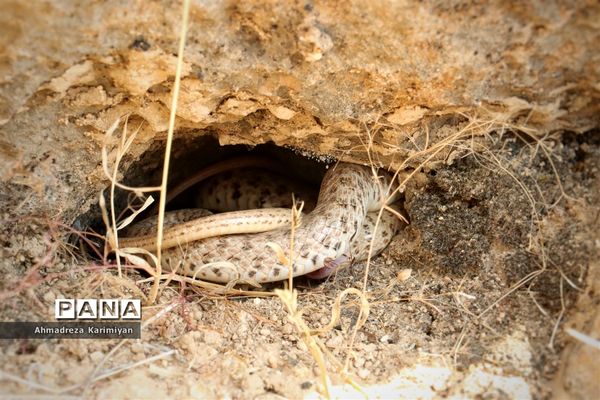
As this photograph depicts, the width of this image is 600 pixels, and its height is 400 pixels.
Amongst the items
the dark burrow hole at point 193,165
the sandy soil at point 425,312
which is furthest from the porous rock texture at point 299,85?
the dark burrow hole at point 193,165

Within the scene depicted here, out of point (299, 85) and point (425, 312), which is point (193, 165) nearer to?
point (299, 85)

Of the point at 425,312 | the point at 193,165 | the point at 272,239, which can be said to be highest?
the point at 193,165

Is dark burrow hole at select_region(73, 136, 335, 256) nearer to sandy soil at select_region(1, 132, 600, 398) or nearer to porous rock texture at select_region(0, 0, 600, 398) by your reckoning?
porous rock texture at select_region(0, 0, 600, 398)

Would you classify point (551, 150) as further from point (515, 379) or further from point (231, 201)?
point (231, 201)

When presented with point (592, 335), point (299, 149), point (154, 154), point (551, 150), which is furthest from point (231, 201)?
point (592, 335)

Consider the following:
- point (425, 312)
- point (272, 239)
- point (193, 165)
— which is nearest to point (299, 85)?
point (272, 239)

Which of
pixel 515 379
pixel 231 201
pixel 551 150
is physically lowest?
pixel 515 379
